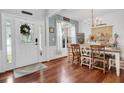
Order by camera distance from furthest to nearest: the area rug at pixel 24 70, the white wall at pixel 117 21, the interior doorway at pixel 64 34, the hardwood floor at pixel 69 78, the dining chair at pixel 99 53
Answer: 1. the interior doorway at pixel 64 34
2. the white wall at pixel 117 21
3. the dining chair at pixel 99 53
4. the area rug at pixel 24 70
5. the hardwood floor at pixel 69 78

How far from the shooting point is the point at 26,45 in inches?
175

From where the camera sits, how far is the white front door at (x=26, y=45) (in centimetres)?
407

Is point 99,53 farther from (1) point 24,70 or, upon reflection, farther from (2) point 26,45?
(2) point 26,45

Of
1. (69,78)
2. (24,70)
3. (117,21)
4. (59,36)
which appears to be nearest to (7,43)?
(24,70)

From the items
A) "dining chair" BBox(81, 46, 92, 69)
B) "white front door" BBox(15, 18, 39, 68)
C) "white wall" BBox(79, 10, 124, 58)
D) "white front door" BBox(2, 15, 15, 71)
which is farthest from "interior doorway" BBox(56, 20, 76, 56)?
"white front door" BBox(2, 15, 15, 71)

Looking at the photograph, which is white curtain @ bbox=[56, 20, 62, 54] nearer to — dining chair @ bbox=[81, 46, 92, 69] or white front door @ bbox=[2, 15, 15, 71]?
dining chair @ bbox=[81, 46, 92, 69]

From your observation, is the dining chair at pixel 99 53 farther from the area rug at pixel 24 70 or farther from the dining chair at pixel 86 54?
the area rug at pixel 24 70

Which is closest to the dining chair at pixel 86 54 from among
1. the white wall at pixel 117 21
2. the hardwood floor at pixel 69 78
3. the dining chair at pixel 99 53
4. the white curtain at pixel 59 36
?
the dining chair at pixel 99 53

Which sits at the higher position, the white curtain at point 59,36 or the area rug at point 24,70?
the white curtain at point 59,36

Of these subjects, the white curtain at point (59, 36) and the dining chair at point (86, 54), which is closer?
the dining chair at point (86, 54)

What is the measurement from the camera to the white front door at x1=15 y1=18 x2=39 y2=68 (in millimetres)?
4074

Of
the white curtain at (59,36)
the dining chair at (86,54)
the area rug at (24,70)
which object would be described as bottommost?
the area rug at (24,70)

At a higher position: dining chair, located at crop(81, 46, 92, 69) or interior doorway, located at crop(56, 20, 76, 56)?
interior doorway, located at crop(56, 20, 76, 56)

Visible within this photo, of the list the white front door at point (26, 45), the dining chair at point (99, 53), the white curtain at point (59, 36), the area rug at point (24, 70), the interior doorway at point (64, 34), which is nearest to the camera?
A: the area rug at point (24, 70)
